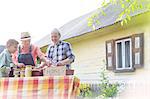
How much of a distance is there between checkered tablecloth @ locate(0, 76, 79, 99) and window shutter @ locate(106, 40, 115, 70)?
27.7 ft

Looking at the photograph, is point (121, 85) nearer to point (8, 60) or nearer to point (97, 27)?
point (97, 27)

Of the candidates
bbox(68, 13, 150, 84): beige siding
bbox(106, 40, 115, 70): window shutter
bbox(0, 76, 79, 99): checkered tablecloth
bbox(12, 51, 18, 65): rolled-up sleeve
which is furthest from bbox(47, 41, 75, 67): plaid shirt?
bbox(106, 40, 115, 70): window shutter

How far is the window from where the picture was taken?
10.8 m

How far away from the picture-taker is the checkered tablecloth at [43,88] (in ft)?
12.6

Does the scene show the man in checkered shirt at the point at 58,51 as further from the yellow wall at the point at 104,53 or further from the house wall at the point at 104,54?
the yellow wall at the point at 104,53

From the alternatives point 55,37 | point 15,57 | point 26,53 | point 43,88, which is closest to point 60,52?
point 55,37

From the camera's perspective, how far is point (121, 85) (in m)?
11.2

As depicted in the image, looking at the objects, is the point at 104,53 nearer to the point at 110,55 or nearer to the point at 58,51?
the point at 110,55

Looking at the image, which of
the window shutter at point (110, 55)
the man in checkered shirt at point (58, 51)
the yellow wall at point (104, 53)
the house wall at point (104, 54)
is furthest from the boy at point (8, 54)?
the window shutter at point (110, 55)

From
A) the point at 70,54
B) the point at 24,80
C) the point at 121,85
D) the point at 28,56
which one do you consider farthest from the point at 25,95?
the point at 121,85

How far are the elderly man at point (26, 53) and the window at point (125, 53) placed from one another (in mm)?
6199

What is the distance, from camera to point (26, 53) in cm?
476

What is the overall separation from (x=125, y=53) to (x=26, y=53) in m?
7.27

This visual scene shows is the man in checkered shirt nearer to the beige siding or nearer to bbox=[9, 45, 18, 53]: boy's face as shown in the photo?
bbox=[9, 45, 18, 53]: boy's face
